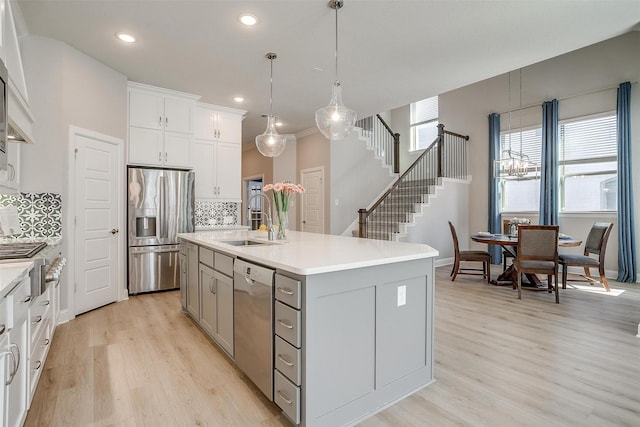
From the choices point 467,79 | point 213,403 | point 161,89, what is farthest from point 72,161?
point 467,79

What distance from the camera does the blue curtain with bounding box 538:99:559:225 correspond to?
19.6 feet

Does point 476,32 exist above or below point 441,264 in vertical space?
above

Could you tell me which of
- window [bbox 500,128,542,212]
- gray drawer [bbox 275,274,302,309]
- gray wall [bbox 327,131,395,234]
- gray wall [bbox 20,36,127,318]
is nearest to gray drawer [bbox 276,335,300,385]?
gray drawer [bbox 275,274,302,309]

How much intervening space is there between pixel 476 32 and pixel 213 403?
397 cm

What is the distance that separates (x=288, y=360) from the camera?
1749mm

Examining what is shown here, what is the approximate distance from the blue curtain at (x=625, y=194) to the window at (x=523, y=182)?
124 centimetres

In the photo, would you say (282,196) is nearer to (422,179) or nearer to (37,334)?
(37,334)

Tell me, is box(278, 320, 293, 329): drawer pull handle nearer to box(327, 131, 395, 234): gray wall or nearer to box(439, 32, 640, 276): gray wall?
box(327, 131, 395, 234): gray wall

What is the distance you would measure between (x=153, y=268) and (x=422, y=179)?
5678 millimetres

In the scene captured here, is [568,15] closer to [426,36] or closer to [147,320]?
[426,36]

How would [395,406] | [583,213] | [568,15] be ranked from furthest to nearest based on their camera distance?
[583,213]
[568,15]
[395,406]

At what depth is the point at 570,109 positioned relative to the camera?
591 centimetres

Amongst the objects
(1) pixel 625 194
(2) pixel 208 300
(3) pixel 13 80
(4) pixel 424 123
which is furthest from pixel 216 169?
(1) pixel 625 194

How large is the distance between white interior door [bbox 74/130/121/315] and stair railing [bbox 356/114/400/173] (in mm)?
5270
